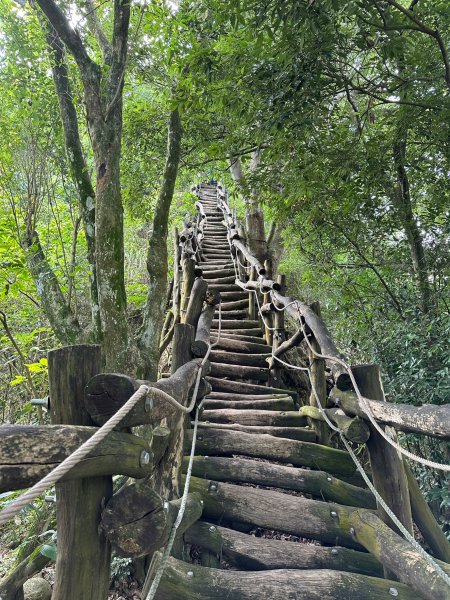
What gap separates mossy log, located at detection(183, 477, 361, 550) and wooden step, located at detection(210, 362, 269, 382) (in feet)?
7.86

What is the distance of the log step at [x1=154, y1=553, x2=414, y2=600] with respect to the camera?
1749 millimetres

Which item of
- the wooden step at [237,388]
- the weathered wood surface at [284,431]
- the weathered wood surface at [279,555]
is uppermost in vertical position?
the wooden step at [237,388]

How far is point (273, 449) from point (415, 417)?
171cm

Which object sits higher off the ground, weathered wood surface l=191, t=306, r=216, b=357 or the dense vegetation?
the dense vegetation

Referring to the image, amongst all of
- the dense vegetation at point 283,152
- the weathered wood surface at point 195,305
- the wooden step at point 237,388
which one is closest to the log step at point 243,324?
the dense vegetation at point 283,152

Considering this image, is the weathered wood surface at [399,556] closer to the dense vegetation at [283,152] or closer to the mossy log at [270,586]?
the mossy log at [270,586]

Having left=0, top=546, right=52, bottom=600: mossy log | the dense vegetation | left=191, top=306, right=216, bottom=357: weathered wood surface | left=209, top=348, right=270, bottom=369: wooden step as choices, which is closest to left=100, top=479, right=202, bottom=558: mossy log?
left=0, top=546, right=52, bottom=600: mossy log

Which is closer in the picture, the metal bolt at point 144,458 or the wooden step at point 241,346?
the metal bolt at point 144,458

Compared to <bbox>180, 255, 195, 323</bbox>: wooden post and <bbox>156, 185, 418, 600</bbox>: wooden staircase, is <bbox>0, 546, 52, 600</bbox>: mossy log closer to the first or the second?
<bbox>156, 185, 418, 600</bbox>: wooden staircase

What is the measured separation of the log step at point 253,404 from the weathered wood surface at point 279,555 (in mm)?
1823

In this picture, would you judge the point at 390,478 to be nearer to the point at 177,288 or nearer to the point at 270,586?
the point at 270,586

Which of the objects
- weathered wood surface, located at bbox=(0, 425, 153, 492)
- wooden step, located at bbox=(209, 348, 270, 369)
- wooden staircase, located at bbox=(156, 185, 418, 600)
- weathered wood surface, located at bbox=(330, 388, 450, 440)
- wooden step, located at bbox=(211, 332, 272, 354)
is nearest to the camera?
weathered wood surface, located at bbox=(0, 425, 153, 492)

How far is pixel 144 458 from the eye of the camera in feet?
4.49

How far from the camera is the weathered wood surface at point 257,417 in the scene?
379 cm
